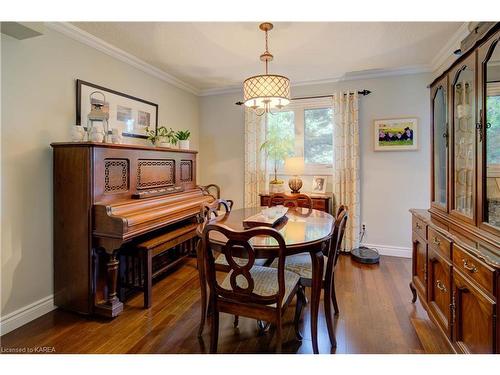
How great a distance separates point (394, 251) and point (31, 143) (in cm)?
421

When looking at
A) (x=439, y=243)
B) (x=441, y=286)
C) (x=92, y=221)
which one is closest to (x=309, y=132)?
(x=439, y=243)

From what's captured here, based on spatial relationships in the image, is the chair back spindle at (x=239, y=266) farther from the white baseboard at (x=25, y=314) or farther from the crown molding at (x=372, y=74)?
the crown molding at (x=372, y=74)

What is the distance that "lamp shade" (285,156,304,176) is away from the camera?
3674 millimetres

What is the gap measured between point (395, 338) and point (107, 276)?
7.41ft

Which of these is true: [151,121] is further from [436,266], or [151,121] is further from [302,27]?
[436,266]

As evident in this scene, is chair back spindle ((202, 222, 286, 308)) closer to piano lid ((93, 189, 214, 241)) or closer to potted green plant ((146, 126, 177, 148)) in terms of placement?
piano lid ((93, 189, 214, 241))

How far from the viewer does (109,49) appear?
2830 millimetres

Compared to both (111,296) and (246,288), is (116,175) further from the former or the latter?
(246,288)

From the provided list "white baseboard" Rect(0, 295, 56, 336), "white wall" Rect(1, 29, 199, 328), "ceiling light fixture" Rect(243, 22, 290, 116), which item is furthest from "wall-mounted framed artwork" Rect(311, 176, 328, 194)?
"white baseboard" Rect(0, 295, 56, 336)

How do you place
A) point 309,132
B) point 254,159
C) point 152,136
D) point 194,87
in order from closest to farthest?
point 152,136 → point 309,132 → point 254,159 → point 194,87

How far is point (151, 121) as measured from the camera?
351 cm

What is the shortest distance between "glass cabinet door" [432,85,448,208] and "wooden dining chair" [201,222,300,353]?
1.36 metres

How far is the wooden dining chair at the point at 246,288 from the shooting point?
1.43 m

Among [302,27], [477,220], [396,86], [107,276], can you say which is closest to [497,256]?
[477,220]
